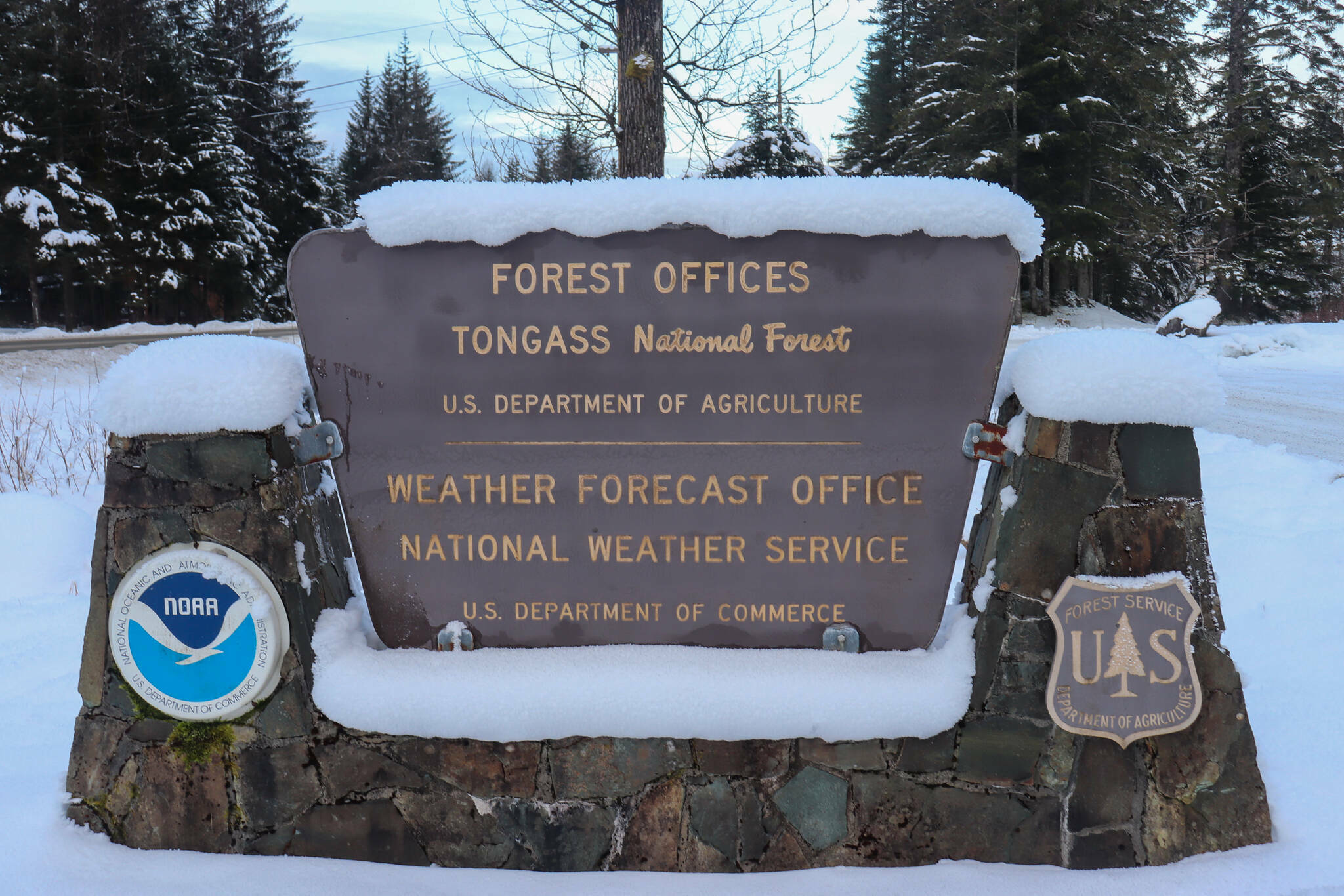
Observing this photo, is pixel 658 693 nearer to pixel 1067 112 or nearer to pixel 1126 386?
pixel 1126 386

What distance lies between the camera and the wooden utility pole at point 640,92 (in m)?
6.07

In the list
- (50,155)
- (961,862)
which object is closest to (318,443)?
(961,862)

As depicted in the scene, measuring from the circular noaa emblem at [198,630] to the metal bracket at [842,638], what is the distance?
1.54 meters

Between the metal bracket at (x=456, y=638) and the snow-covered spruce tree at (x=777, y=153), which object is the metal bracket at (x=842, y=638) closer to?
the metal bracket at (x=456, y=638)

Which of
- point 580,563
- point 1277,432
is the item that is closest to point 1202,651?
point 580,563

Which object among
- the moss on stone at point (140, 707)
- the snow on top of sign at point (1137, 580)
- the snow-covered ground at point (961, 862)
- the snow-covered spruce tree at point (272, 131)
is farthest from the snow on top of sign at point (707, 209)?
the snow-covered spruce tree at point (272, 131)

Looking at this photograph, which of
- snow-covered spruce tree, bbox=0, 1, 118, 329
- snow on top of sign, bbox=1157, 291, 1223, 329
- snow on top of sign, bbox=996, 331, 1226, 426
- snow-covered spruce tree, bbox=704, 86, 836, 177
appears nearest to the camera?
snow on top of sign, bbox=996, 331, 1226, 426

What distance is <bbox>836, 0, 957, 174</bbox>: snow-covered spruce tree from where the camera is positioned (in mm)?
29891

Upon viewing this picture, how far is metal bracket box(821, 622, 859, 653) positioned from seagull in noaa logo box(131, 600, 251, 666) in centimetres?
162

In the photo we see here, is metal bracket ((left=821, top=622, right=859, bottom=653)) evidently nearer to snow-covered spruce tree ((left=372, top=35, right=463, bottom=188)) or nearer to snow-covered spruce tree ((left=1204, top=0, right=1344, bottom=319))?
snow-covered spruce tree ((left=1204, top=0, right=1344, bottom=319))

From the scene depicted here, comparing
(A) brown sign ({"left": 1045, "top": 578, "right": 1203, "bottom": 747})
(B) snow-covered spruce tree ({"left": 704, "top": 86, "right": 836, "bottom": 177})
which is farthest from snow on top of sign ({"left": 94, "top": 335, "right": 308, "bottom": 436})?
(B) snow-covered spruce tree ({"left": 704, "top": 86, "right": 836, "bottom": 177})

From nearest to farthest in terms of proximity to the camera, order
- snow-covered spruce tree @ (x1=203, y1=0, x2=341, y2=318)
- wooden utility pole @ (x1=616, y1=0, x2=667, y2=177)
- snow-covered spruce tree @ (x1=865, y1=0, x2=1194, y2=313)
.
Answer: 1. wooden utility pole @ (x1=616, y1=0, x2=667, y2=177)
2. snow-covered spruce tree @ (x1=865, y1=0, x2=1194, y2=313)
3. snow-covered spruce tree @ (x1=203, y1=0, x2=341, y2=318)

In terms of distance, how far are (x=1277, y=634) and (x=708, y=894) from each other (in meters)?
2.69

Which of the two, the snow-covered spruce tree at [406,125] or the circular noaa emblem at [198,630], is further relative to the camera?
the snow-covered spruce tree at [406,125]
